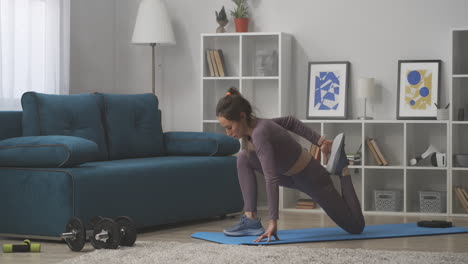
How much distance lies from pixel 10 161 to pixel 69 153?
41 centimetres

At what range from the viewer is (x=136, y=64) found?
6836 mm

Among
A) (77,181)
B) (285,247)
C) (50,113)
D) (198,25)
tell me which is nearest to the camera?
(285,247)

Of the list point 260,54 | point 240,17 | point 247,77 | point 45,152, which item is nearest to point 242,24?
point 240,17

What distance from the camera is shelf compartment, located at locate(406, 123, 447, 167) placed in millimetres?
6004

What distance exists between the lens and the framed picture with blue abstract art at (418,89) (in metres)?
5.94

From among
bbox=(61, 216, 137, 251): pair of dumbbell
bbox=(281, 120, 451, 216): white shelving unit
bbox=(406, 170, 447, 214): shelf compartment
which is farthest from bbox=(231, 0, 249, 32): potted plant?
bbox=(61, 216, 137, 251): pair of dumbbell

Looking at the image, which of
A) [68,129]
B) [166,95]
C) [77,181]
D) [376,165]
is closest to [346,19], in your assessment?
[376,165]

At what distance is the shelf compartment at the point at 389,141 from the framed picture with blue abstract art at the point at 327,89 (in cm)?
32

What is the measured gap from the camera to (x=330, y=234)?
15.0 feet

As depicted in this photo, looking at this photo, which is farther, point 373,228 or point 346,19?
point 346,19

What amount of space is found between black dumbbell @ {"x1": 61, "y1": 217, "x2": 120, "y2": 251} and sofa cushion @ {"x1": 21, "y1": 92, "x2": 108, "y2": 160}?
86cm

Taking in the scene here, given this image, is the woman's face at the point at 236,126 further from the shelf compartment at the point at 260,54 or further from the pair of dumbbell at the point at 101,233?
the shelf compartment at the point at 260,54

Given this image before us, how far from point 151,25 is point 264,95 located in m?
1.11

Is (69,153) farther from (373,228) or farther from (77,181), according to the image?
(373,228)
